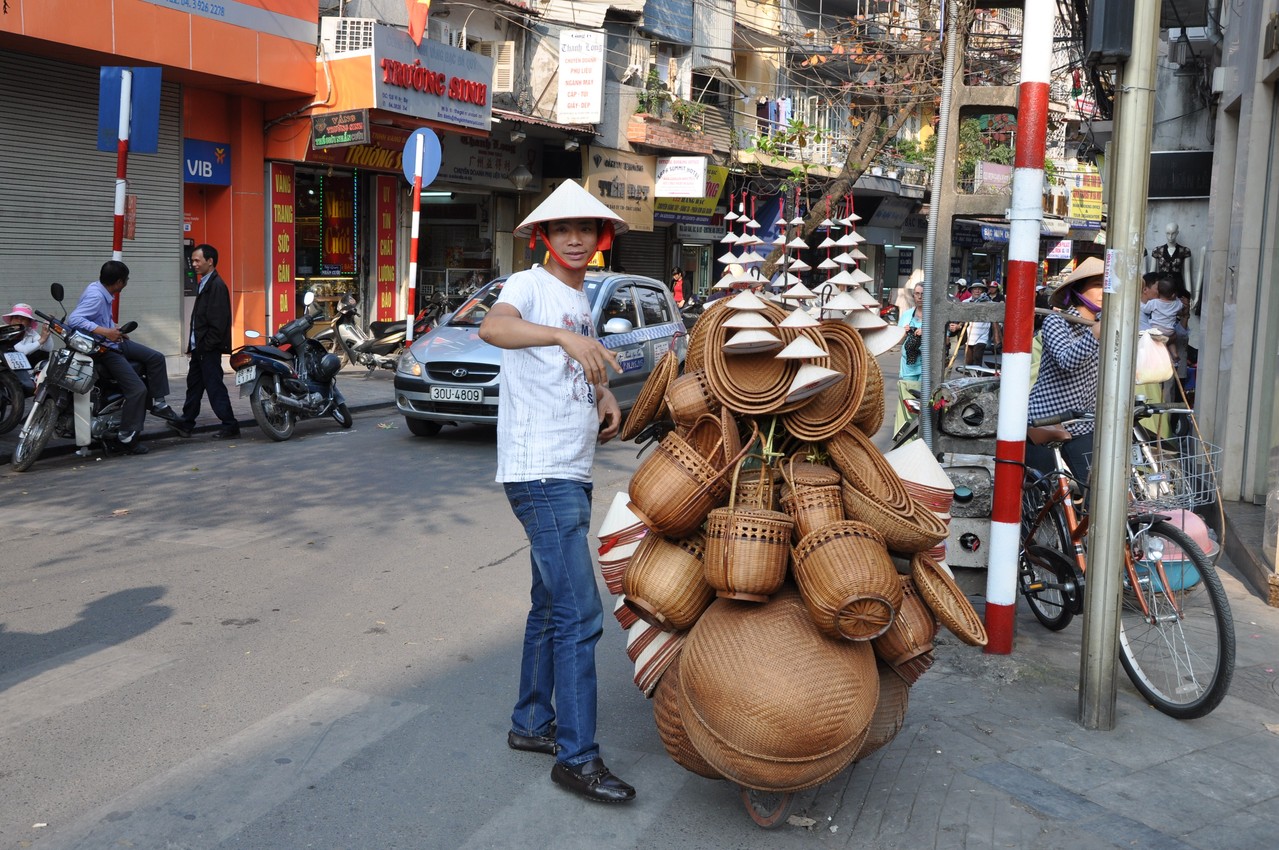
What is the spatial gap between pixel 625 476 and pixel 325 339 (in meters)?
4.37

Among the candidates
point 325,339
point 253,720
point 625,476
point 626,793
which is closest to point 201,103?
point 325,339

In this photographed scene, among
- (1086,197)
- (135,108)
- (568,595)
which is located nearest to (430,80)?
(135,108)

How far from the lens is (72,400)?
976 centimetres

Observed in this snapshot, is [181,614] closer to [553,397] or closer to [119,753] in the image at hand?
[119,753]

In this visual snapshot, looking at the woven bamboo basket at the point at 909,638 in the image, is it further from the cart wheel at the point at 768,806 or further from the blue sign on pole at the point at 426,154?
the blue sign on pole at the point at 426,154

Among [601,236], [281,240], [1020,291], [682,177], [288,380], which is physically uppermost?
[682,177]

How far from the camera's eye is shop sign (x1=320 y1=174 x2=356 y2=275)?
19.4 m

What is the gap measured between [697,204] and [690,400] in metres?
25.4

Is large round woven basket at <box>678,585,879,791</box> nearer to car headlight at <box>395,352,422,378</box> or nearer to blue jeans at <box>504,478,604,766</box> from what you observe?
blue jeans at <box>504,478,604,766</box>

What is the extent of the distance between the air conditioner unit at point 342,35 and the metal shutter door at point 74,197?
233 cm

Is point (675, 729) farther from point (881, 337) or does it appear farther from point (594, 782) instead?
point (881, 337)

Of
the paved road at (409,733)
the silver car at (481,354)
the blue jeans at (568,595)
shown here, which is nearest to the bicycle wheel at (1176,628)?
the paved road at (409,733)

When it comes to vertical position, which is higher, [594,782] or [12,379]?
[12,379]

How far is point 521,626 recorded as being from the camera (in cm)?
567
